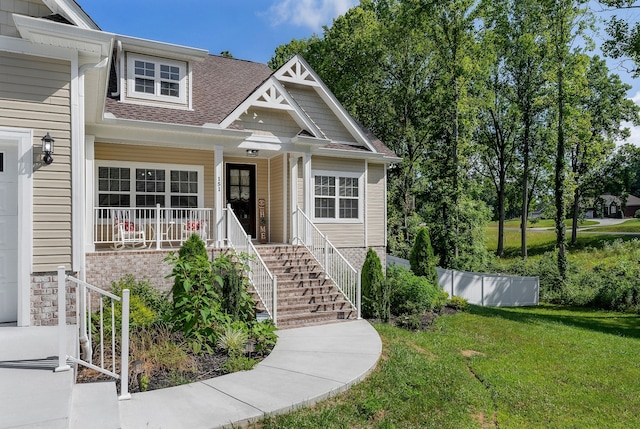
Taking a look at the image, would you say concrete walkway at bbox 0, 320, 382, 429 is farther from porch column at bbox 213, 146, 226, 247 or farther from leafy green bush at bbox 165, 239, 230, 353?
porch column at bbox 213, 146, 226, 247

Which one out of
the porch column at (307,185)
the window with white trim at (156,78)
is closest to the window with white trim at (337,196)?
the porch column at (307,185)

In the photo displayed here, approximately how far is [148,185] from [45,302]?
19.3 feet

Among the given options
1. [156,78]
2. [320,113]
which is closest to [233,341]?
[156,78]

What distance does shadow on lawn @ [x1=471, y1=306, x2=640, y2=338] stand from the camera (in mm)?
12055

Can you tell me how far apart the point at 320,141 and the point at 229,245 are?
397cm

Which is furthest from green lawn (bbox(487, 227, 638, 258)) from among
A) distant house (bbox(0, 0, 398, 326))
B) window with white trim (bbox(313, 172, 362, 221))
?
distant house (bbox(0, 0, 398, 326))

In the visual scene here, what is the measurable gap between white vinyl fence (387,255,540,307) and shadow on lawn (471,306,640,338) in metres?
0.86

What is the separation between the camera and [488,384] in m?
6.05

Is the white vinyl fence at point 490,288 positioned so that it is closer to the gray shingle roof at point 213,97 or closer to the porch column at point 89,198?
the gray shingle roof at point 213,97

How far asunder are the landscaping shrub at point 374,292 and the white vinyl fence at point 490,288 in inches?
272

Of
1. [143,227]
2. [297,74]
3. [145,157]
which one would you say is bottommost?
[143,227]

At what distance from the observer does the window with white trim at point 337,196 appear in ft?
42.1

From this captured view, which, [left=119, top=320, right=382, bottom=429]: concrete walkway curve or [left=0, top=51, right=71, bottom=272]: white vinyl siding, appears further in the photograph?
[left=0, top=51, right=71, bottom=272]: white vinyl siding

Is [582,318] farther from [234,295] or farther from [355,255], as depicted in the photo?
[234,295]
